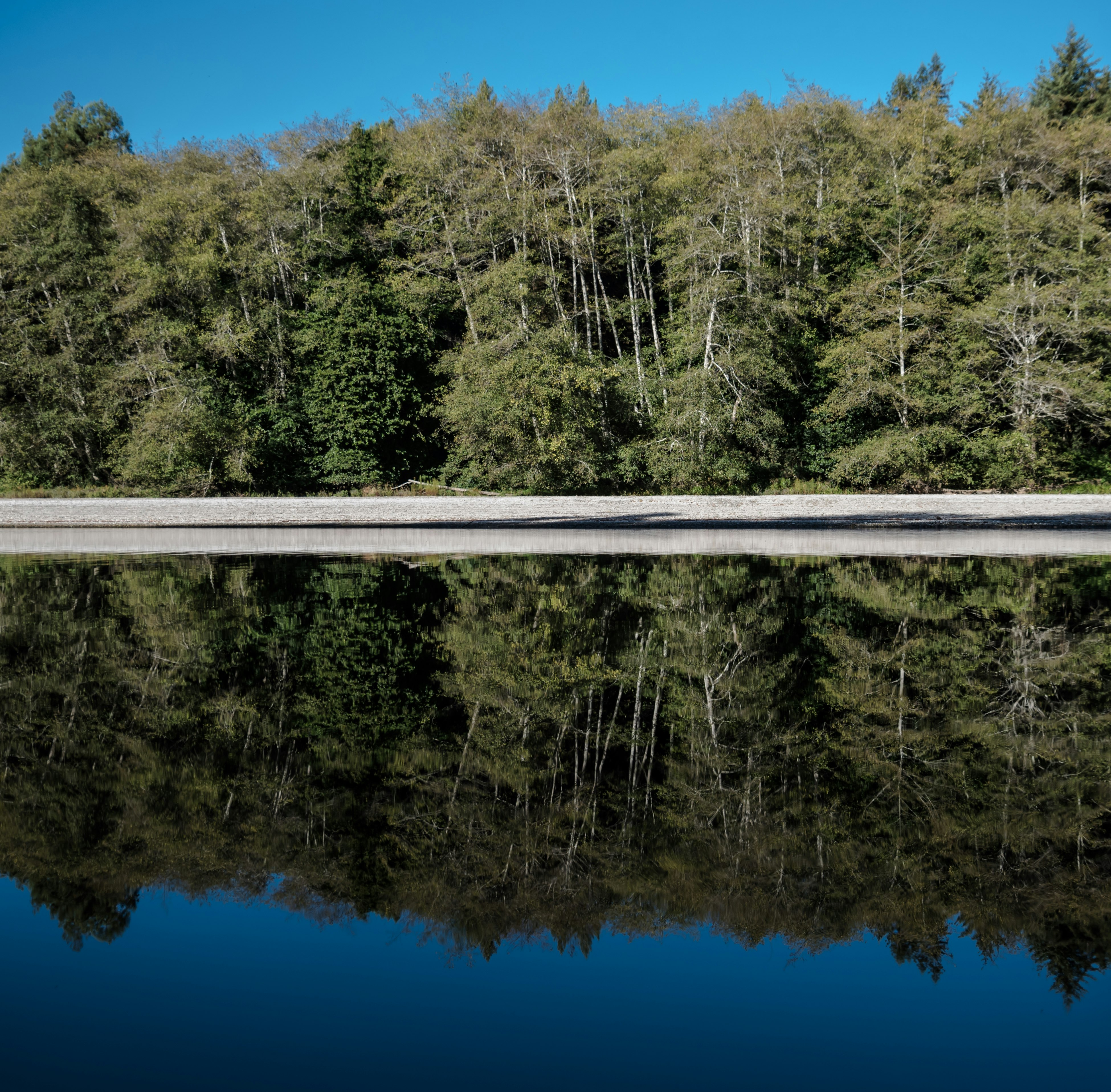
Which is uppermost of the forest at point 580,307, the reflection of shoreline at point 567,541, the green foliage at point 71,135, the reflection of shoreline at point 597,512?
the green foliage at point 71,135

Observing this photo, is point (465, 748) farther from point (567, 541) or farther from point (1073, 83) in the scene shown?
point (1073, 83)

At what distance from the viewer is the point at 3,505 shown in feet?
85.1

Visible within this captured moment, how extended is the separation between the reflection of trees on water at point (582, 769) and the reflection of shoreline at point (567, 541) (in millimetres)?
6516

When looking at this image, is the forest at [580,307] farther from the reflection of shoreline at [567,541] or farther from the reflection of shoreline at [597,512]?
the reflection of shoreline at [567,541]

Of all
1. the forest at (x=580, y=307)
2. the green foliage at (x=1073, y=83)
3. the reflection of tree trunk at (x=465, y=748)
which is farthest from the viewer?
the green foliage at (x=1073, y=83)

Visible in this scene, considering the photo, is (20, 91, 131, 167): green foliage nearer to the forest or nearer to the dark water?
the forest

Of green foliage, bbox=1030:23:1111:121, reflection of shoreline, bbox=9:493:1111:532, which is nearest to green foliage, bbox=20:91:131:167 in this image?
reflection of shoreline, bbox=9:493:1111:532

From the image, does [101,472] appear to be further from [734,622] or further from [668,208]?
[734,622]

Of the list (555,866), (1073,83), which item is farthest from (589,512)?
(1073,83)

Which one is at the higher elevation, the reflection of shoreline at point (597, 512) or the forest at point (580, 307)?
the forest at point (580, 307)

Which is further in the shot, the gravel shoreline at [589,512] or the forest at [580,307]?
the forest at [580,307]

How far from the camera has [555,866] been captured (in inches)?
130

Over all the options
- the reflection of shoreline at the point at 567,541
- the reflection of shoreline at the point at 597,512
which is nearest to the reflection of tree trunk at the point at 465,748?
the reflection of shoreline at the point at 567,541

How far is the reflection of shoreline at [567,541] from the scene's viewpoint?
48.9 ft
